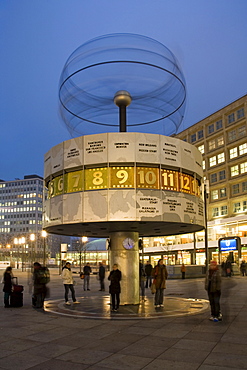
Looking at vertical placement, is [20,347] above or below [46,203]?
below

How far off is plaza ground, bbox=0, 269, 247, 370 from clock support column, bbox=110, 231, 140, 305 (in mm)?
1620

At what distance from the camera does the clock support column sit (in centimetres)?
1472

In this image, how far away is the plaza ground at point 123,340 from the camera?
6750 millimetres

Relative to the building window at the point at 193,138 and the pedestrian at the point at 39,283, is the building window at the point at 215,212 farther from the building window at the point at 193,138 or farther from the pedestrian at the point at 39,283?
the pedestrian at the point at 39,283

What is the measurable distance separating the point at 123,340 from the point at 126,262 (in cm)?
630

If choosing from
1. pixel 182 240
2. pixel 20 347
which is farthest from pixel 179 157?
pixel 182 240

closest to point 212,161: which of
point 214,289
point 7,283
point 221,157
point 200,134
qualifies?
point 221,157

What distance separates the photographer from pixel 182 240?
Result: 82062 mm

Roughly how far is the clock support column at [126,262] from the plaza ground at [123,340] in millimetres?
1620

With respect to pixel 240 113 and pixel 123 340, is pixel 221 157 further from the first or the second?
pixel 123 340

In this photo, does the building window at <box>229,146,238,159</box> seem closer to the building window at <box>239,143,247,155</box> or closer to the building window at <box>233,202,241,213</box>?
the building window at <box>239,143,247,155</box>

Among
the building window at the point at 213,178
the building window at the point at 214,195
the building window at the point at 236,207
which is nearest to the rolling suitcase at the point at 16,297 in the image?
the building window at the point at 236,207

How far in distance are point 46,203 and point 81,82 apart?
523 centimetres

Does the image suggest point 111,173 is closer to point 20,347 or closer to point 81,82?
point 81,82
